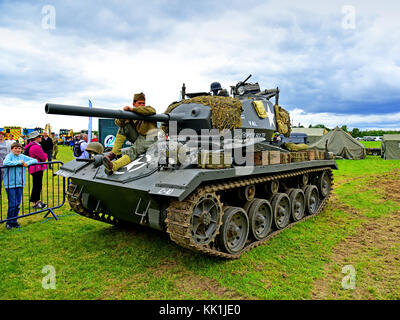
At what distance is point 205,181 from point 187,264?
1.51 metres

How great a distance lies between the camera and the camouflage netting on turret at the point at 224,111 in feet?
20.0

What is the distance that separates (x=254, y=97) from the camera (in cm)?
758

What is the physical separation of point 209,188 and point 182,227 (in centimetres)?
74

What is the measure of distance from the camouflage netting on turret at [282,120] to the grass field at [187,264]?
2.46 m

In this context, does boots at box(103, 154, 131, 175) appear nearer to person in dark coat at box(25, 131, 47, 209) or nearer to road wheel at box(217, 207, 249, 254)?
road wheel at box(217, 207, 249, 254)

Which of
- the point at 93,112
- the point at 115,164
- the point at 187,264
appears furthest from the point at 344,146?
the point at 93,112

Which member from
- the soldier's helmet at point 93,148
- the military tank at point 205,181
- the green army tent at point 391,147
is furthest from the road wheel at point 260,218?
the green army tent at point 391,147

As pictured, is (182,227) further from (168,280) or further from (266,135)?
(266,135)

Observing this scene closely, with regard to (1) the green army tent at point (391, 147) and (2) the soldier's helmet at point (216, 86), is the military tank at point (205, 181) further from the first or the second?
(1) the green army tent at point (391, 147)

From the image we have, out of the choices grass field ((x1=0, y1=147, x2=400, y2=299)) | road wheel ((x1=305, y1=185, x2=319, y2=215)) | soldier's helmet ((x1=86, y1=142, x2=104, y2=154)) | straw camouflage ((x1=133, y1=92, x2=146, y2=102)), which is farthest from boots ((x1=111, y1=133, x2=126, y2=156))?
road wheel ((x1=305, y1=185, x2=319, y2=215))

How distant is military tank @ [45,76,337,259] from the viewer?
4.38 m

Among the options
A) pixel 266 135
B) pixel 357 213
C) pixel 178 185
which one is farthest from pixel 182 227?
pixel 357 213

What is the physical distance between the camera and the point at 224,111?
243 inches

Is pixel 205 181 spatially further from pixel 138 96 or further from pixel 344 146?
pixel 344 146
